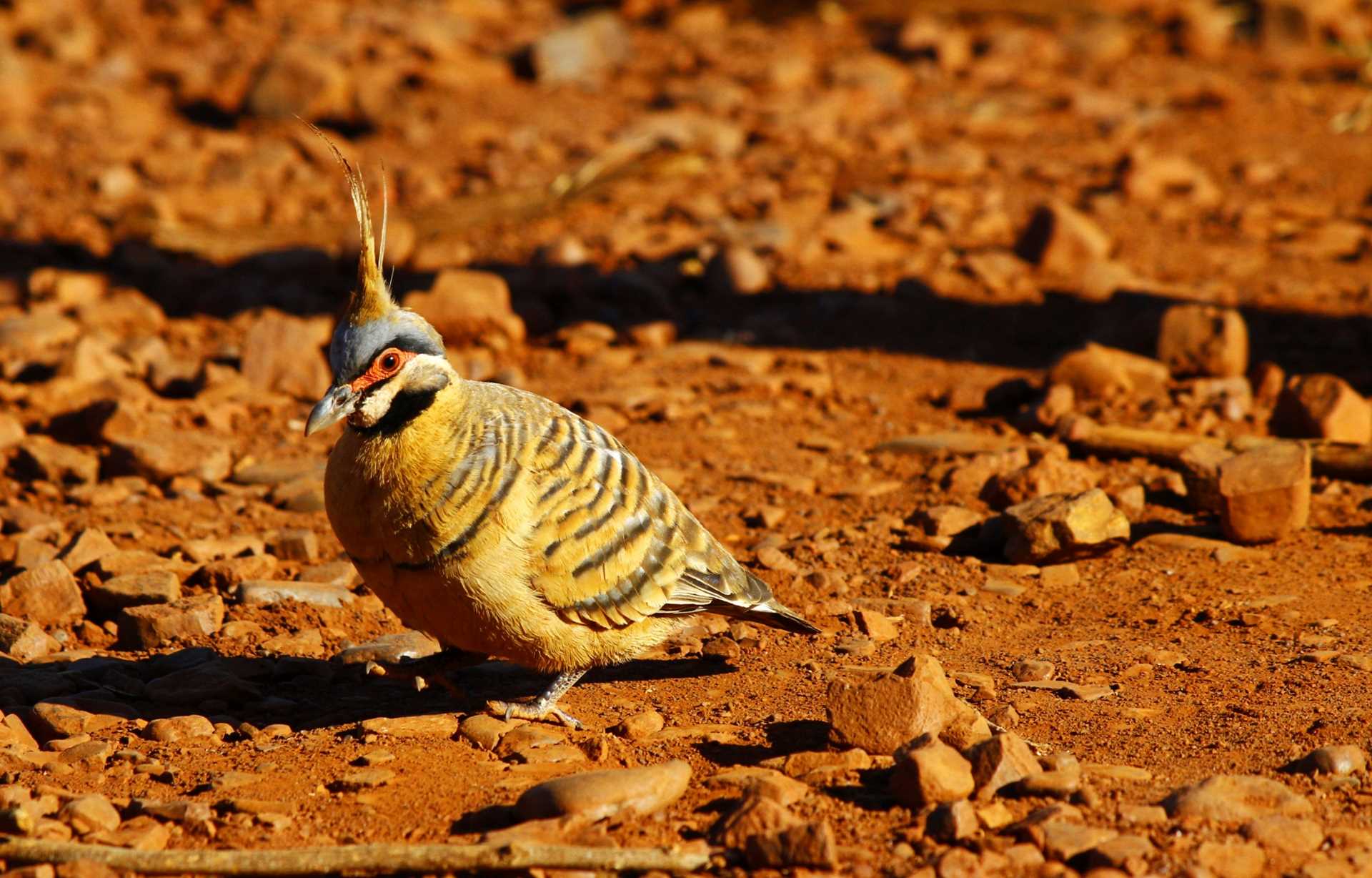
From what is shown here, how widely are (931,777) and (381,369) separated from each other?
217cm

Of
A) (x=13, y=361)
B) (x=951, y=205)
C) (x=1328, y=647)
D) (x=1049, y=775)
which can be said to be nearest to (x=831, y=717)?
(x=1049, y=775)

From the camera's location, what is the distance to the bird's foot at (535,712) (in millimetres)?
5316

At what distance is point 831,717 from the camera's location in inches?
192

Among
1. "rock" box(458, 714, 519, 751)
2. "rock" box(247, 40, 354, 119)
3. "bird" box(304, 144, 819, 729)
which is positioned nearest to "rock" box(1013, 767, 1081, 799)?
"bird" box(304, 144, 819, 729)

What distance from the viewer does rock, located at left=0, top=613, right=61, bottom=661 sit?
19.5 ft

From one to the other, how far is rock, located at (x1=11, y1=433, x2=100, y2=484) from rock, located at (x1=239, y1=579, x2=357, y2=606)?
1784mm

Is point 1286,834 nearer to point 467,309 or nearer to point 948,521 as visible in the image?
point 948,521

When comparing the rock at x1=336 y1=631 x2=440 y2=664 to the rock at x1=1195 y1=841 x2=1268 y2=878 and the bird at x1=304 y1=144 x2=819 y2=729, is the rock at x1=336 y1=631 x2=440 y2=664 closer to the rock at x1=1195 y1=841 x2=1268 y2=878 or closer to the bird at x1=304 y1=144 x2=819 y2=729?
the bird at x1=304 y1=144 x2=819 y2=729

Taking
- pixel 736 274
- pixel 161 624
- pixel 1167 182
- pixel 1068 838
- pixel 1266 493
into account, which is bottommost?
pixel 161 624

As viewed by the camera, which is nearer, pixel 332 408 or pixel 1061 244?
pixel 332 408

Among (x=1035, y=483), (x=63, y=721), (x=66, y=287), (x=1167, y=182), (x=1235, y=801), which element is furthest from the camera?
(x=1167, y=182)

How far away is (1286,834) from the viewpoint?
13.8 feet

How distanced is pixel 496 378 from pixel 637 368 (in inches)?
33.2

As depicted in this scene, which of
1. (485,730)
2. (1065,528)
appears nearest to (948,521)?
(1065,528)
